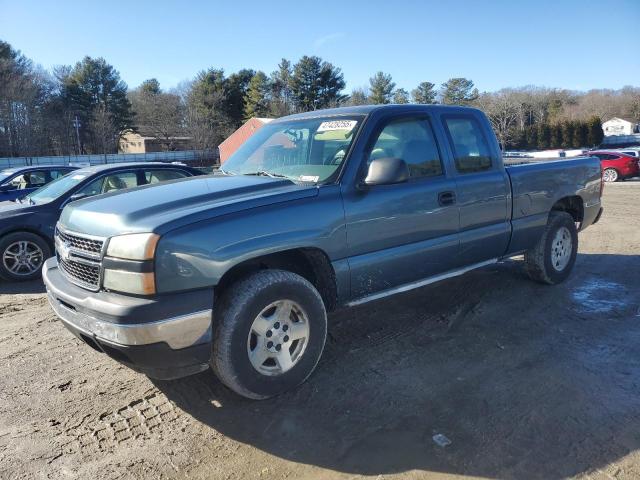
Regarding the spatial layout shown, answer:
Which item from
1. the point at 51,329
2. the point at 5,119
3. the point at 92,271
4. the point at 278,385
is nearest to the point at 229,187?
the point at 92,271

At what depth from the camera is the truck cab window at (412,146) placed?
402 centimetres

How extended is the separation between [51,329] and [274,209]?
9.98ft

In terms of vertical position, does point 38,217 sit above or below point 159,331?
above

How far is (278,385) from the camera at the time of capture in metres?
3.29

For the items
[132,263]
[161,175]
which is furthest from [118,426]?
[161,175]

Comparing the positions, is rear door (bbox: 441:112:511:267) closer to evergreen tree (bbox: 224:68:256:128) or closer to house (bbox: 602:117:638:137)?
evergreen tree (bbox: 224:68:256:128)

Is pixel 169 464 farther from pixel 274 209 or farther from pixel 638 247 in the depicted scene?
pixel 638 247

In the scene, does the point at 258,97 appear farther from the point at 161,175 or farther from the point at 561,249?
the point at 561,249

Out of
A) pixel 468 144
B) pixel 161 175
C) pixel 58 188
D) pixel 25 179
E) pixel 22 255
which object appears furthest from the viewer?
pixel 25 179

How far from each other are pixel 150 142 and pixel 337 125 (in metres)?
71.0

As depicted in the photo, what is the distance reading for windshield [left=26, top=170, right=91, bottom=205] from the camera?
283 inches

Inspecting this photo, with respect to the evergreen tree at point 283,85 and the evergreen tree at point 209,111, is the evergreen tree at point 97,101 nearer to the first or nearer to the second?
the evergreen tree at point 209,111

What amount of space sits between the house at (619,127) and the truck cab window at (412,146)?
301 ft

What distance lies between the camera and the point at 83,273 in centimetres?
318
